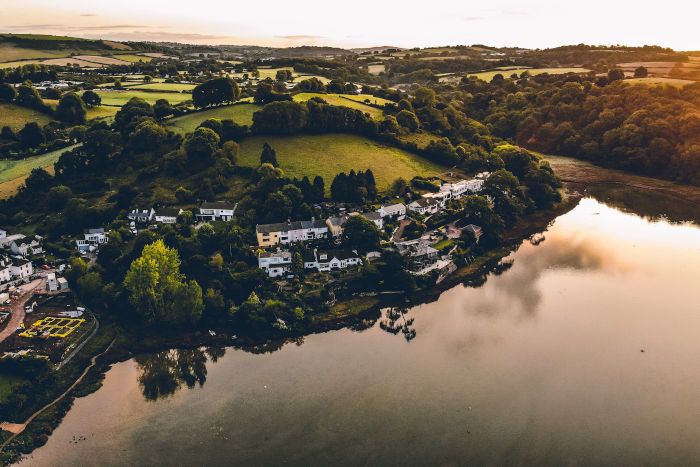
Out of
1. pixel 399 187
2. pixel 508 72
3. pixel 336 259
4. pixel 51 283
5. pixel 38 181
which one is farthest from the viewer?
pixel 508 72

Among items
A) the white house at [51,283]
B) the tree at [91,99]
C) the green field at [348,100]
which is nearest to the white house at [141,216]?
the white house at [51,283]

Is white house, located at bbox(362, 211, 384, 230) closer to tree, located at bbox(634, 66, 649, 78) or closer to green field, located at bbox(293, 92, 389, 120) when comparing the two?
green field, located at bbox(293, 92, 389, 120)

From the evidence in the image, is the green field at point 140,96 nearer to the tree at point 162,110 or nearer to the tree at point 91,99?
the tree at point 91,99

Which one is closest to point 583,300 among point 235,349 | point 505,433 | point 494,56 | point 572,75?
point 505,433

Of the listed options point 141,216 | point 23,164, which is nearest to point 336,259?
point 141,216

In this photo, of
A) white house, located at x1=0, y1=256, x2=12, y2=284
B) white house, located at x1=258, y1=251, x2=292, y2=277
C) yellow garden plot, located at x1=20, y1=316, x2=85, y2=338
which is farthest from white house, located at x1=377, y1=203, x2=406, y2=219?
white house, located at x1=0, y1=256, x2=12, y2=284

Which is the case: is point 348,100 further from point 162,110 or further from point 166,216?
point 166,216
